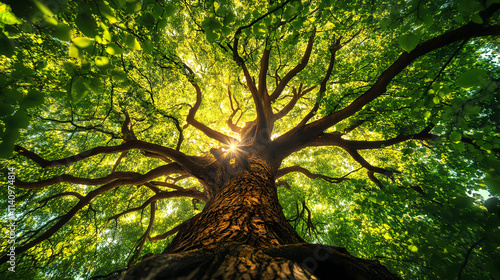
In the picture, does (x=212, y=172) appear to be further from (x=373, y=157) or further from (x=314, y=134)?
(x=373, y=157)

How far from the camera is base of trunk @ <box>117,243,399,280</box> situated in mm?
687

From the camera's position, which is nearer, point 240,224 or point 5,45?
point 5,45

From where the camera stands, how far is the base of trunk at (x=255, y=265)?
27.0 inches

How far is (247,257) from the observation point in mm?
904

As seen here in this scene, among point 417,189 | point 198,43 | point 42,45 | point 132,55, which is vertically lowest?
point 417,189

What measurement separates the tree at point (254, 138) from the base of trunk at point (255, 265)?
11 millimetres

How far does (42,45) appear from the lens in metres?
4.16

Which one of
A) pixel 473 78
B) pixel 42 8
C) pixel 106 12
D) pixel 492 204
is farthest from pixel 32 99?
pixel 473 78

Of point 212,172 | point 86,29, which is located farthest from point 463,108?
point 212,172

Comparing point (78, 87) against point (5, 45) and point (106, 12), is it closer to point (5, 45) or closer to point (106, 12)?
point (5, 45)

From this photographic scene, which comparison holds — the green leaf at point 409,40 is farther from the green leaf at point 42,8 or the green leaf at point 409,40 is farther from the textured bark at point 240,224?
the green leaf at point 42,8

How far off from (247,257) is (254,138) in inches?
148

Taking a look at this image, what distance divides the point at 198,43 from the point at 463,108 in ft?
22.4

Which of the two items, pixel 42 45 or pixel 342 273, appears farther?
pixel 42 45
